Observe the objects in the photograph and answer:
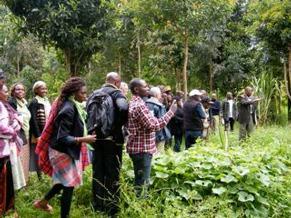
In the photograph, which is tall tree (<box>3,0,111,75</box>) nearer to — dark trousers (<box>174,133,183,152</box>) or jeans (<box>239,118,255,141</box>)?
dark trousers (<box>174,133,183,152</box>)

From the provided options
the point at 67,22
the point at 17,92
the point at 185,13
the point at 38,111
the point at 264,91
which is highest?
the point at 185,13

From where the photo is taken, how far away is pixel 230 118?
15406mm

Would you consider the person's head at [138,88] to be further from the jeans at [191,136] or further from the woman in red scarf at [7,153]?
the jeans at [191,136]

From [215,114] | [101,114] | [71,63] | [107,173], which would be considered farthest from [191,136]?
[215,114]

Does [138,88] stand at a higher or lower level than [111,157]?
higher

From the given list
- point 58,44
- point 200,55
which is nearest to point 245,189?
point 58,44

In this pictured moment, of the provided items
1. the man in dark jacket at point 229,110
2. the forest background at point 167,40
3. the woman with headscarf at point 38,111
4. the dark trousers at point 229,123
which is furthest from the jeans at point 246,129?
the woman with headscarf at point 38,111

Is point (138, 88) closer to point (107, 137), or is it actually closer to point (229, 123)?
point (107, 137)

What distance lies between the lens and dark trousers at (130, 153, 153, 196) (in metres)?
5.32

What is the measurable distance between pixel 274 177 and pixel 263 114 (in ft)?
35.2

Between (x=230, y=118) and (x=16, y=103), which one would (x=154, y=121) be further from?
(x=230, y=118)

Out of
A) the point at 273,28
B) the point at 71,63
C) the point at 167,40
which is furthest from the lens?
the point at 167,40

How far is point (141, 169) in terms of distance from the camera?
5.36 metres

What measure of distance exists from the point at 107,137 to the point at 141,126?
1.40ft
